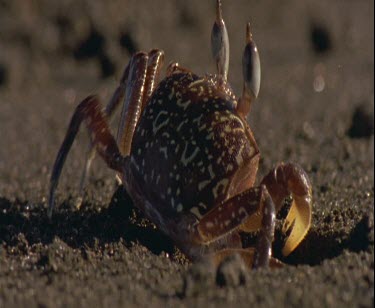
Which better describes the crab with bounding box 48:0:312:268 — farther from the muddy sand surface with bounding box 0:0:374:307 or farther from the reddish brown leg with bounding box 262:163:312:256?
the muddy sand surface with bounding box 0:0:374:307

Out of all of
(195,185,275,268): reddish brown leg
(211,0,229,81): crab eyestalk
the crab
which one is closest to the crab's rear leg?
the crab

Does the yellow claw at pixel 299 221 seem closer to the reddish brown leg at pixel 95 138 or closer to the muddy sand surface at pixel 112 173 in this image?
the muddy sand surface at pixel 112 173

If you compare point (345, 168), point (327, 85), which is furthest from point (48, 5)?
point (345, 168)

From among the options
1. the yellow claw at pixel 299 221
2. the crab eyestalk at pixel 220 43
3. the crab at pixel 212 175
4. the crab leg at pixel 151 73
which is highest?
the crab eyestalk at pixel 220 43

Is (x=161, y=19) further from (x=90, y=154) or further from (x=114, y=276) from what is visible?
(x=114, y=276)

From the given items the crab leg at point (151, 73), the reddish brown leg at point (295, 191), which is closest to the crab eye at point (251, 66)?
the reddish brown leg at point (295, 191)

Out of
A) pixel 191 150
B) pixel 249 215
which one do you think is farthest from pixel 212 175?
pixel 249 215
